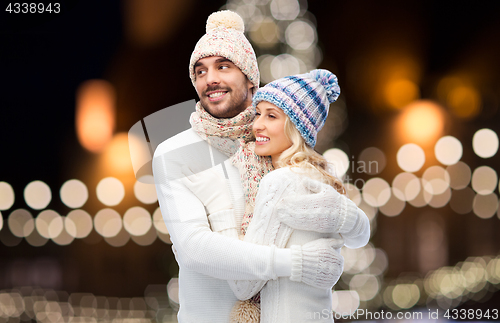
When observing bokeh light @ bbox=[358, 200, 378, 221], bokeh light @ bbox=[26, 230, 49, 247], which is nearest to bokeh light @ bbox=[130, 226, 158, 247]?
bokeh light @ bbox=[26, 230, 49, 247]

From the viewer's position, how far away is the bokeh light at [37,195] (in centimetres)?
643

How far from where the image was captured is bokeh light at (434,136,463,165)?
6.52 meters

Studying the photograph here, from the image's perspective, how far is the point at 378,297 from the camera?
6.55 meters

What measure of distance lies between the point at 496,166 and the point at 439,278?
1.91 meters

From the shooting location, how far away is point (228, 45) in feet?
6.07

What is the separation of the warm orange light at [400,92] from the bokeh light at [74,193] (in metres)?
4.45

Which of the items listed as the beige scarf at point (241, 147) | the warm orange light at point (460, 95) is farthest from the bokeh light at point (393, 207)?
the beige scarf at point (241, 147)

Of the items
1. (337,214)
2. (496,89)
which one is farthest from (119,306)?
(496,89)

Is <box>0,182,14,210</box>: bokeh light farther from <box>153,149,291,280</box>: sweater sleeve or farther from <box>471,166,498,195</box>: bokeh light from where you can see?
<box>471,166,498,195</box>: bokeh light

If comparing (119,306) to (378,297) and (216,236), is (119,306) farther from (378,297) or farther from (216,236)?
(216,236)

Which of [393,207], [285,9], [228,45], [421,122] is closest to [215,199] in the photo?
[228,45]

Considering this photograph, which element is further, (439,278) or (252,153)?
(439,278)

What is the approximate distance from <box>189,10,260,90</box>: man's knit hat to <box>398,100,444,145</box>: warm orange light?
473 cm

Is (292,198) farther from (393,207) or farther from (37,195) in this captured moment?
(393,207)
